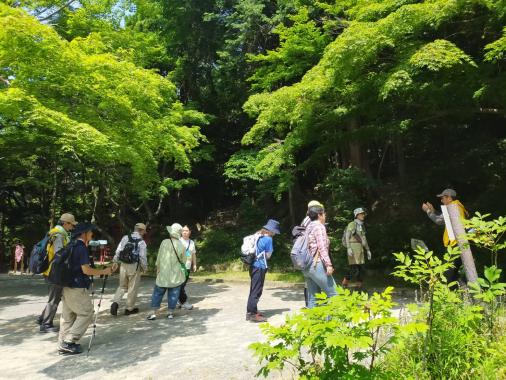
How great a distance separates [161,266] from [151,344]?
6.06 ft

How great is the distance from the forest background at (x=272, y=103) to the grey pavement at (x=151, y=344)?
3.00 meters

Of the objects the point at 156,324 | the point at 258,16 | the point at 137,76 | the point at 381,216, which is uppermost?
the point at 258,16

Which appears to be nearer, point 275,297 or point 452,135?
point 275,297

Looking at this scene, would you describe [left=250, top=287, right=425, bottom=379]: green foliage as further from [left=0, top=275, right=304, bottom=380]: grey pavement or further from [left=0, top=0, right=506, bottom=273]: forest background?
[left=0, top=0, right=506, bottom=273]: forest background

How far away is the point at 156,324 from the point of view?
6.87 m

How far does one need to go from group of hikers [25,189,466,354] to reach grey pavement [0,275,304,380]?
340 mm

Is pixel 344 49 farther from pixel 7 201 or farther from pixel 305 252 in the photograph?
pixel 7 201

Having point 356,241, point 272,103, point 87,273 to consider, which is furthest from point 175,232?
point 356,241

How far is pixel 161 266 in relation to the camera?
7.30 m

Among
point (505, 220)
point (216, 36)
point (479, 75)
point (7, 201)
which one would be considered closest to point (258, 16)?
point (216, 36)

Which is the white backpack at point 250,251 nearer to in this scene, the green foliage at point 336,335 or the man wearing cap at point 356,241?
the man wearing cap at point 356,241

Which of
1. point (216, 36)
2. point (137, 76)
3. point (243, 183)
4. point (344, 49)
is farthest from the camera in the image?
point (243, 183)

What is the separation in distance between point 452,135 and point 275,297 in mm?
10244

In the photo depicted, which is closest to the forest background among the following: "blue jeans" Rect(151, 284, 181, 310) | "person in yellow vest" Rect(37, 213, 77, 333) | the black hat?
"person in yellow vest" Rect(37, 213, 77, 333)
